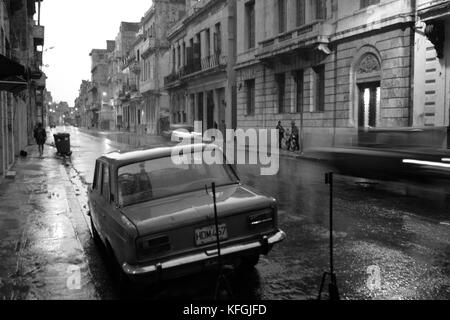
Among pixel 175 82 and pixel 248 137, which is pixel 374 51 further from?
pixel 175 82

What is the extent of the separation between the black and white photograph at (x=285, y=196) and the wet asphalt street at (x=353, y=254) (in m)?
0.03

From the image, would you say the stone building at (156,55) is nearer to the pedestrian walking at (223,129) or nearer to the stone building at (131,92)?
the stone building at (131,92)

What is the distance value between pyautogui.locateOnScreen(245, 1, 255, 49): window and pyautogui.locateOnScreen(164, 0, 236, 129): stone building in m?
2.84

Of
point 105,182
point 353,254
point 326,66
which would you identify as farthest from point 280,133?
point 105,182

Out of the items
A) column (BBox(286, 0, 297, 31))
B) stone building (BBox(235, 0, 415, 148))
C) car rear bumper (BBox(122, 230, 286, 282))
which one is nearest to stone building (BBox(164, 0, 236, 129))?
Result: stone building (BBox(235, 0, 415, 148))

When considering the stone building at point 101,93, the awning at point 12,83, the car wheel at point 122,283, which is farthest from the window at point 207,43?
the stone building at point 101,93

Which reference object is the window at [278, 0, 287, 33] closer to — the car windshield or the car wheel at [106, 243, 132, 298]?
the car windshield

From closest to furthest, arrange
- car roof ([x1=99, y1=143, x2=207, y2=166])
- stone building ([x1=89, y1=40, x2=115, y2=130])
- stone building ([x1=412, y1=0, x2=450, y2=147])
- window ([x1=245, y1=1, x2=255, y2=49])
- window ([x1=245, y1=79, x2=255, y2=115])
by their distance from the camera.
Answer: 1. car roof ([x1=99, y1=143, x2=207, y2=166])
2. stone building ([x1=412, y1=0, x2=450, y2=147])
3. window ([x1=245, y1=79, x2=255, y2=115])
4. window ([x1=245, y1=1, x2=255, y2=49])
5. stone building ([x1=89, y1=40, x2=115, y2=130])

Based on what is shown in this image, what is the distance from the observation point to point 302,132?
1043 inches

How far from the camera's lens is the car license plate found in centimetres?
498

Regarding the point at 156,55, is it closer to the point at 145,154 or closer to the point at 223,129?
the point at 223,129

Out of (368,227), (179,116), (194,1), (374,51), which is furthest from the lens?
(179,116)
